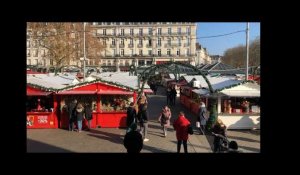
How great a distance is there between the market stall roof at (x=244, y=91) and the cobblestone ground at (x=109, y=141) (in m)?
1.70

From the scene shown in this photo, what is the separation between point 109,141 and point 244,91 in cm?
652

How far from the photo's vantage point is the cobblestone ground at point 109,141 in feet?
36.4

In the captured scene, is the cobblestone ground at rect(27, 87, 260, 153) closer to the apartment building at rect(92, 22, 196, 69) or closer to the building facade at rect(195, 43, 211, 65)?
the apartment building at rect(92, 22, 196, 69)

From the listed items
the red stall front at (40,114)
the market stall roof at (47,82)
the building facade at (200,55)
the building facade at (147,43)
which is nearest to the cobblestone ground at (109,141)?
the red stall front at (40,114)

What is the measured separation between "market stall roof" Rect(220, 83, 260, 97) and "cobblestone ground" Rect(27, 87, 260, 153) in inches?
66.8

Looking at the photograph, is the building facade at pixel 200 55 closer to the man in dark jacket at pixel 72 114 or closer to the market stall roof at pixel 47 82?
the market stall roof at pixel 47 82

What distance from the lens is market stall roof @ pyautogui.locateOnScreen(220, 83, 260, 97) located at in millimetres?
14697

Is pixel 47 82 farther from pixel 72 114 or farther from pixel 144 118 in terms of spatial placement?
pixel 144 118

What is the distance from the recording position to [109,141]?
40.5 feet

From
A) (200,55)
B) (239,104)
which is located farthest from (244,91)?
(200,55)
